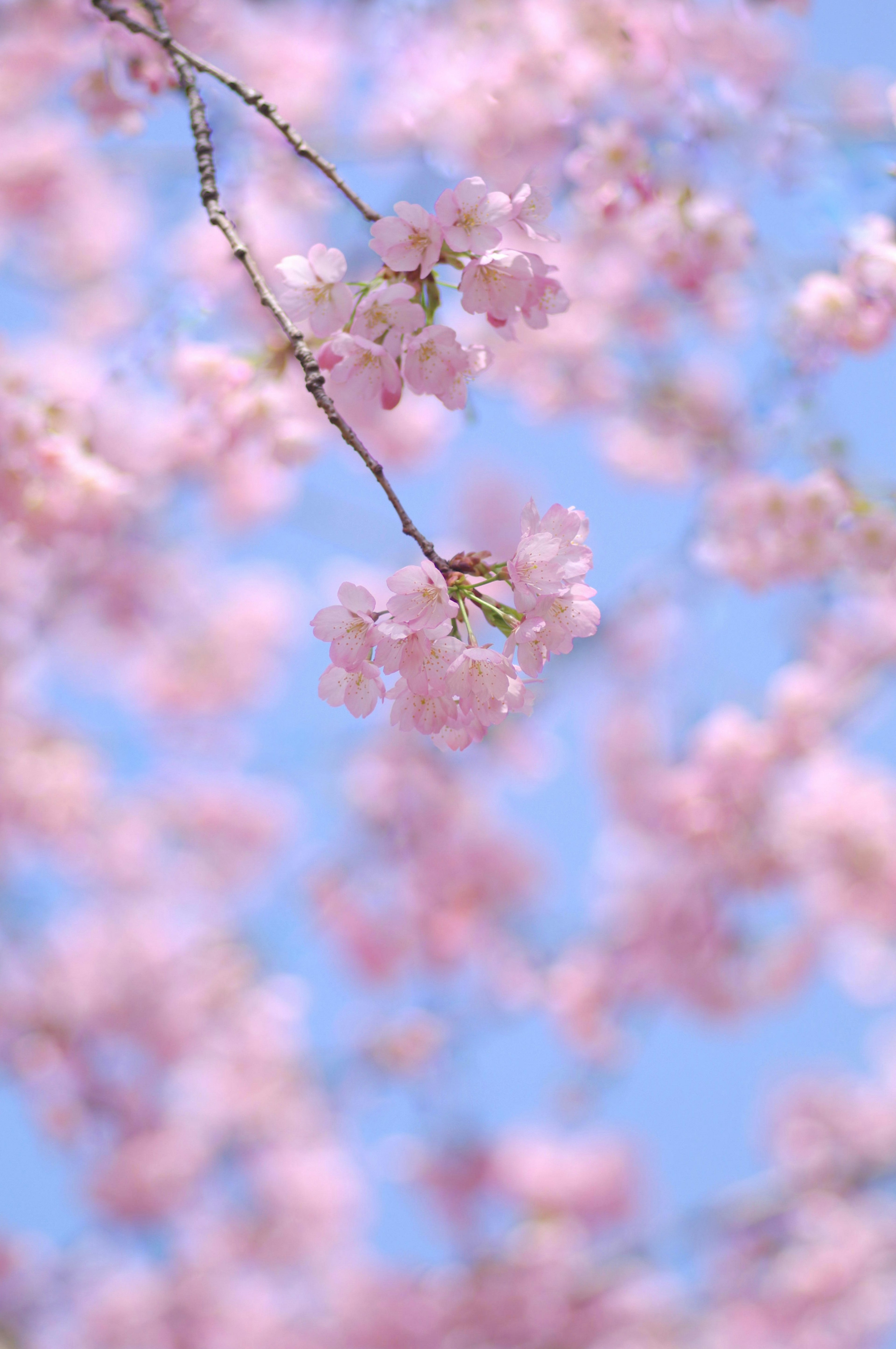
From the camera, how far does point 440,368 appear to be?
130 cm

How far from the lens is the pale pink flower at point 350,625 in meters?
1.11

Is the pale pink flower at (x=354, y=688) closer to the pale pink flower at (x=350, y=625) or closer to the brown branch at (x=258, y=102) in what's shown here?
the pale pink flower at (x=350, y=625)

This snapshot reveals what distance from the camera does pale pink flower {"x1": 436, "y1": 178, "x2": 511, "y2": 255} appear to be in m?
1.19

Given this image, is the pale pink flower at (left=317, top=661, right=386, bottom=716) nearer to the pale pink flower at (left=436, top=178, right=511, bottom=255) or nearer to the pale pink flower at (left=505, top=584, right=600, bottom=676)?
the pale pink flower at (left=505, top=584, right=600, bottom=676)

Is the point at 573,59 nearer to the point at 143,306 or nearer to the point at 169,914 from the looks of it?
the point at 143,306

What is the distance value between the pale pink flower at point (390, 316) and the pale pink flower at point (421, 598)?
36cm

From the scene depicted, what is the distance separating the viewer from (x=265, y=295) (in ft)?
3.64

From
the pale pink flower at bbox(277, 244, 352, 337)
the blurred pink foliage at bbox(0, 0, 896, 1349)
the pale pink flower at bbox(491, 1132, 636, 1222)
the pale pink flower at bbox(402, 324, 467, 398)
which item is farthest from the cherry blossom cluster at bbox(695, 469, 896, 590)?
the pale pink flower at bbox(491, 1132, 636, 1222)

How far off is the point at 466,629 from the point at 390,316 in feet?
1.38

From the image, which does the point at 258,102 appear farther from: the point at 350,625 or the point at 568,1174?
the point at 568,1174

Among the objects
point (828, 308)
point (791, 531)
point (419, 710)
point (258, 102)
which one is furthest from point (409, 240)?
point (791, 531)

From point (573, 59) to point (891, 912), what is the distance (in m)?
4.08

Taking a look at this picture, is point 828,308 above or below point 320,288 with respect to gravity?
above

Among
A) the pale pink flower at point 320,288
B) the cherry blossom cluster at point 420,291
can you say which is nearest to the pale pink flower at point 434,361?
the cherry blossom cluster at point 420,291
